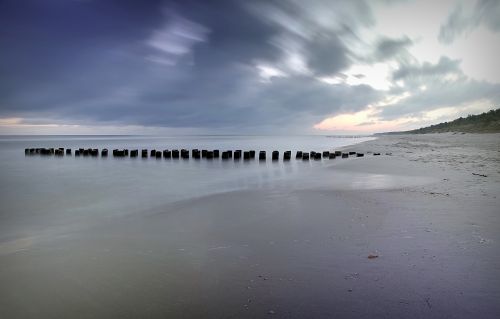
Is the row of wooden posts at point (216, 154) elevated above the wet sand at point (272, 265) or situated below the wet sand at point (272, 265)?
above

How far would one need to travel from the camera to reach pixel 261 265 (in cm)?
447

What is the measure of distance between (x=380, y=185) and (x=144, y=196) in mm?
8332

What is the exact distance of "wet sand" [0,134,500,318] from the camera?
11.2 feet

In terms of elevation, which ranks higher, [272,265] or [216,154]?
[216,154]

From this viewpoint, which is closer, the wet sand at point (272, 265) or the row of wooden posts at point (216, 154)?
the wet sand at point (272, 265)

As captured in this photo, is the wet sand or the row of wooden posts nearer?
the wet sand

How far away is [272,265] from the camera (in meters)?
4.46

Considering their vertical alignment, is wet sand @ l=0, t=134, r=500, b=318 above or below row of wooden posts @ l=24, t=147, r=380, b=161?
below

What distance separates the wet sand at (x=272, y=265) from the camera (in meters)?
3.41

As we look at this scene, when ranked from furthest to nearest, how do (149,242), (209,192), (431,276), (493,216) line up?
1. (209,192)
2. (493,216)
3. (149,242)
4. (431,276)

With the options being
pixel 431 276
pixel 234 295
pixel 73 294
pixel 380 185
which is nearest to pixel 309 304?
pixel 234 295

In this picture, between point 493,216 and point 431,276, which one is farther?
point 493,216

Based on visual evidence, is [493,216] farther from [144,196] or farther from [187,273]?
[144,196]

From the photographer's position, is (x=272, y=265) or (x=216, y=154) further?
(x=216, y=154)
